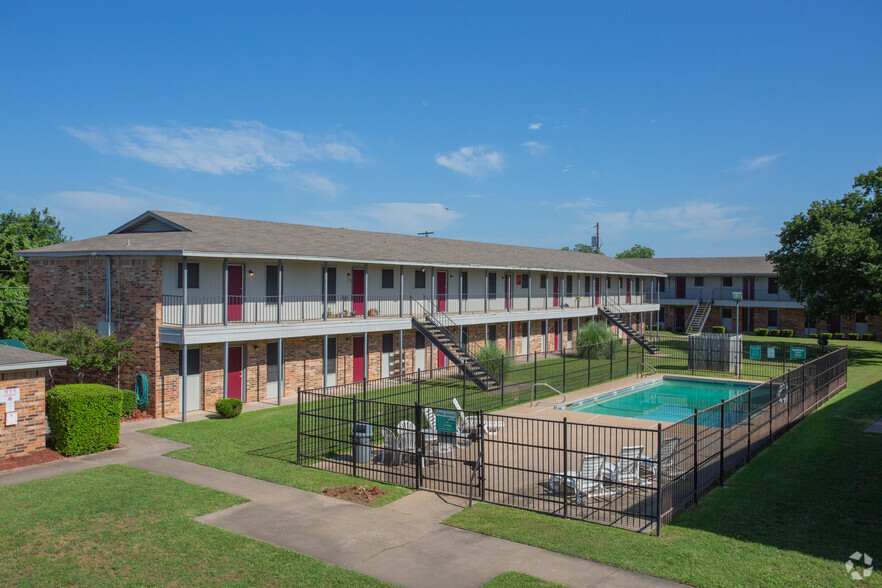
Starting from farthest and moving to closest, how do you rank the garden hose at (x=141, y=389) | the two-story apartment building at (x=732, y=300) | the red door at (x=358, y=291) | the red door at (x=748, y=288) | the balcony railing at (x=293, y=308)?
the red door at (x=748, y=288) < the two-story apartment building at (x=732, y=300) < the red door at (x=358, y=291) < the balcony railing at (x=293, y=308) < the garden hose at (x=141, y=389)

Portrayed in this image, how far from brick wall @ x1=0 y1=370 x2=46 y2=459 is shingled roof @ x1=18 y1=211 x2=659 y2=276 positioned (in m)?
5.27

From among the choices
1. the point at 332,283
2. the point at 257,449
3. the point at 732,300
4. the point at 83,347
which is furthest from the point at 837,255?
the point at 83,347

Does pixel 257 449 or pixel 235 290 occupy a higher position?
pixel 235 290

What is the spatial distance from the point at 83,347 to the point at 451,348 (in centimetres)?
1347

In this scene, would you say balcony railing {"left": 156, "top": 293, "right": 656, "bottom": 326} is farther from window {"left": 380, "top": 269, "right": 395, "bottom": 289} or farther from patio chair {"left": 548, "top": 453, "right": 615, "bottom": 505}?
patio chair {"left": 548, "top": 453, "right": 615, "bottom": 505}

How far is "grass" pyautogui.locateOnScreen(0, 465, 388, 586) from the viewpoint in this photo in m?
8.45

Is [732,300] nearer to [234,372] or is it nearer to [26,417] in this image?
[234,372]

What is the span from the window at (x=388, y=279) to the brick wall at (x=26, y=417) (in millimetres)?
14850

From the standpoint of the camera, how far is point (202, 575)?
27.9 feet

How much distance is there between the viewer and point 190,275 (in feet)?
66.3

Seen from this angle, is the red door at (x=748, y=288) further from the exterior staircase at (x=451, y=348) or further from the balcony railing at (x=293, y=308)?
the exterior staircase at (x=451, y=348)

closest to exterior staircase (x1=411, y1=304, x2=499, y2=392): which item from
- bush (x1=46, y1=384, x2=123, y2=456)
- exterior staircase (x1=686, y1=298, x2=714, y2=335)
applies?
bush (x1=46, y1=384, x2=123, y2=456)

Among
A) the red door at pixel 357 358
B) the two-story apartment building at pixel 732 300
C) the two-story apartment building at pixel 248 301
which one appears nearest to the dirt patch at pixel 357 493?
the two-story apartment building at pixel 248 301

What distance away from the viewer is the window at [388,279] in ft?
90.8
